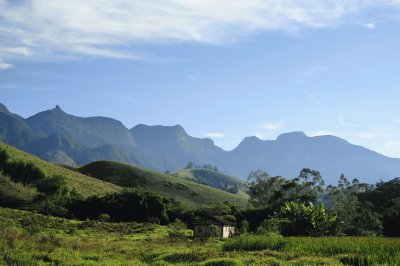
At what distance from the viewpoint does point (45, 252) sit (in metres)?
38.9

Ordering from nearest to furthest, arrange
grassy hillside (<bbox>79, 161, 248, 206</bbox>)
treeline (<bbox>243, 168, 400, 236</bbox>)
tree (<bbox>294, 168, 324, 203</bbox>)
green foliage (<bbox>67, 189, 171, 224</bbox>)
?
treeline (<bbox>243, 168, 400, 236</bbox>)
green foliage (<bbox>67, 189, 171, 224</bbox>)
tree (<bbox>294, 168, 324, 203</bbox>)
grassy hillside (<bbox>79, 161, 248, 206</bbox>)

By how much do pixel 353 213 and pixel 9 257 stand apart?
95040 millimetres

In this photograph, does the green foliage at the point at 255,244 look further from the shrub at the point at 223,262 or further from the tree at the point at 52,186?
the tree at the point at 52,186

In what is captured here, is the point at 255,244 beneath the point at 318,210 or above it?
beneath

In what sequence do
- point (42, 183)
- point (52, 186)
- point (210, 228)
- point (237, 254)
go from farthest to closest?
point (42, 183)
point (52, 186)
point (210, 228)
point (237, 254)

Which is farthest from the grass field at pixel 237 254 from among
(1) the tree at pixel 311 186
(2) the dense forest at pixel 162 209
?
(1) the tree at pixel 311 186

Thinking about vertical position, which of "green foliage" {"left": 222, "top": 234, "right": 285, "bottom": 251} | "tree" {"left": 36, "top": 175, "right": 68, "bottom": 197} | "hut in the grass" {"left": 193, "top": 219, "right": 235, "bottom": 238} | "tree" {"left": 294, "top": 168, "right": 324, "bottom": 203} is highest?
"tree" {"left": 294, "top": 168, "right": 324, "bottom": 203}

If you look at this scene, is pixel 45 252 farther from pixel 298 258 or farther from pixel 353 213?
pixel 353 213

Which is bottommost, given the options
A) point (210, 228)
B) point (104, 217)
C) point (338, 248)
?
point (210, 228)

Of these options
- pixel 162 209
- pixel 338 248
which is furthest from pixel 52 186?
pixel 338 248

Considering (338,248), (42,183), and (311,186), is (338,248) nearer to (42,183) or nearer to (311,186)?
(42,183)

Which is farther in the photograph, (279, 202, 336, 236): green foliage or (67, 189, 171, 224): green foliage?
(67, 189, 171, 224): green foliage

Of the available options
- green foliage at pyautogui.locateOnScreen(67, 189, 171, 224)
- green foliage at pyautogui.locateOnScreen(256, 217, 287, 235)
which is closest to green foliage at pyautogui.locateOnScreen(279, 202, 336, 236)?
green foliage at pyautogui.locateOnScreen(256, 217, 287, 235)

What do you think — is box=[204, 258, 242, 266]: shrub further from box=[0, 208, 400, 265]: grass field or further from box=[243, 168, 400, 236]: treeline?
box=[243, 168, 400, 236]: treeline
